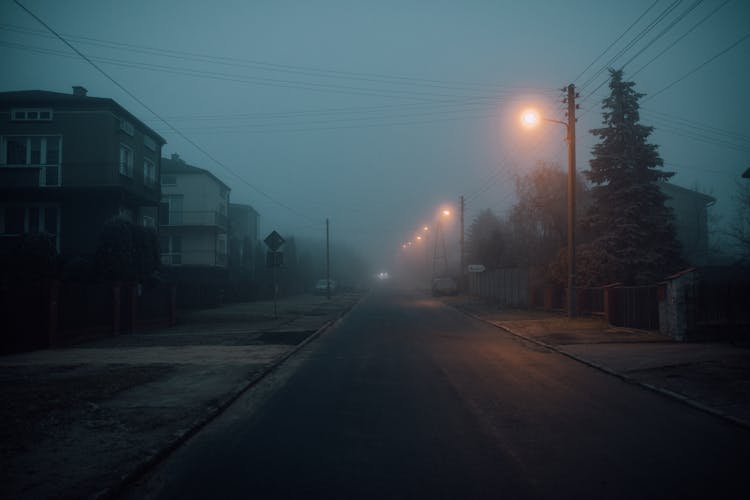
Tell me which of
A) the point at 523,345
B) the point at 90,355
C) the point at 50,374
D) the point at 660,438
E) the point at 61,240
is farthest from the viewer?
the point at 61,240

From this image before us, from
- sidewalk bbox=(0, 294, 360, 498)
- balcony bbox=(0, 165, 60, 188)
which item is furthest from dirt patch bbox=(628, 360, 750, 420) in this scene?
balcony bbox=(0, 165, 60, 188)

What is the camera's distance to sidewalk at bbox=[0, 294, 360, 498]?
540 cm

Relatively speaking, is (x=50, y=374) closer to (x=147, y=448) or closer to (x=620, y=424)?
(x=147, y=448)

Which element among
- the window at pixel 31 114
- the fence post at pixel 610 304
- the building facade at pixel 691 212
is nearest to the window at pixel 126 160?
the window at pixel 31 114

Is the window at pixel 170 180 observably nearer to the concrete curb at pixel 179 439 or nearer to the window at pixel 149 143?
the window at pixel 149 143

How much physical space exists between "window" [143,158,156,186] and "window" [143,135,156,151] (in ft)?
2.67

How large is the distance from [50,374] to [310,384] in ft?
16.9

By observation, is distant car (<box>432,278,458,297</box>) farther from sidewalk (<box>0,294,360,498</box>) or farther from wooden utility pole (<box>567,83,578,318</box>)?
sidewalk (<box>0,294,360,498</box>)

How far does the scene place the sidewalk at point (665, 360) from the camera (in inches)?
333

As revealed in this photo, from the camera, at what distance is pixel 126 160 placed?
31.1 meters

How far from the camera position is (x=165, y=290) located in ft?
75.7

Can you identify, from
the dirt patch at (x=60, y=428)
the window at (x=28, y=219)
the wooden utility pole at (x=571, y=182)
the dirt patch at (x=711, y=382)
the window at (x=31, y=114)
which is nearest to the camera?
the dirt patch at (x=60, y=428)

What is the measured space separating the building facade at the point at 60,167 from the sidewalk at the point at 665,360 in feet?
70.5

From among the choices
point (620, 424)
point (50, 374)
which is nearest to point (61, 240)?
point (50, 374)
